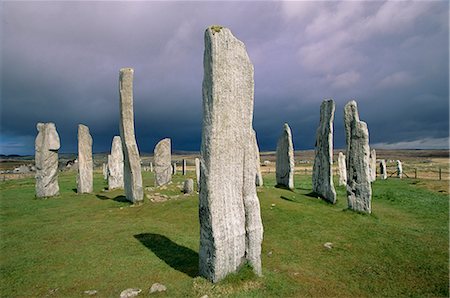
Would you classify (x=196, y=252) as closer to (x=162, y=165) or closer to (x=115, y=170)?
(x=162, y=165)

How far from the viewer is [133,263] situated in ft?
30.7

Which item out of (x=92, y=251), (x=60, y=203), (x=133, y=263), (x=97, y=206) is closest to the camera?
(x=133, y=263)

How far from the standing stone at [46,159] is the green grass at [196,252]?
4749 millimetres

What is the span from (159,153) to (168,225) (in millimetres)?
15248

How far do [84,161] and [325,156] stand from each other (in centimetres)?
1741

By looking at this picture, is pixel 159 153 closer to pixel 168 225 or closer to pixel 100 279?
→ pixel 168 225

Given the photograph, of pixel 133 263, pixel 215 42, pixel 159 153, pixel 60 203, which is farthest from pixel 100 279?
pixel 159 153

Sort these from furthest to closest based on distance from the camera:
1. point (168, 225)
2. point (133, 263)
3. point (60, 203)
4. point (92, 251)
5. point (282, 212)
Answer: point (60, 203)
point (282, 212)
point (168, 225)
point (92, 251)
point (133, 263)

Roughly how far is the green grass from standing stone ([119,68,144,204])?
4.99 ft

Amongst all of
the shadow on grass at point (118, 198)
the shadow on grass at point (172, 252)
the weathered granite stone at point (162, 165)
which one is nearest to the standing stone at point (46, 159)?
the shadow on grass at point (118, 198)

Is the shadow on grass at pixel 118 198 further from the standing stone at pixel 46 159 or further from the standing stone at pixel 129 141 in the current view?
the standing stone at pixel 46 159

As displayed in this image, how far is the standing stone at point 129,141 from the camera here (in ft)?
61.5

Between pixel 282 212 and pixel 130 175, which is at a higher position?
pixel 130 175

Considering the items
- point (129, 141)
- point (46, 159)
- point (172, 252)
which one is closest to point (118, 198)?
point (129, 141)
